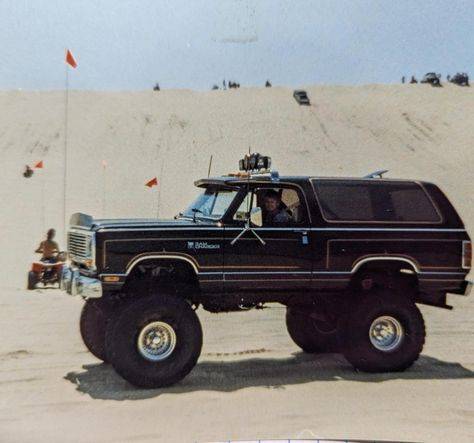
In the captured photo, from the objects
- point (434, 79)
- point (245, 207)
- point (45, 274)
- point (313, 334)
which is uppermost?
point (434, 79)

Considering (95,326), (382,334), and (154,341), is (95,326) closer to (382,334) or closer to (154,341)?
(154,341)

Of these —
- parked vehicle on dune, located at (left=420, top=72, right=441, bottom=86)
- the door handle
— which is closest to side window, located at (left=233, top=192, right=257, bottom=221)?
the door handle

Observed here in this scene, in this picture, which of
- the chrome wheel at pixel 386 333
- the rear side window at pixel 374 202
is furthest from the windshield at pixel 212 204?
the chrome wheel at pixel 386 333

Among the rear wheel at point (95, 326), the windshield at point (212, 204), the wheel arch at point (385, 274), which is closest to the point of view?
the windshield at point (212, 204)

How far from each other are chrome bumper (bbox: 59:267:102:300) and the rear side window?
7.12 feet

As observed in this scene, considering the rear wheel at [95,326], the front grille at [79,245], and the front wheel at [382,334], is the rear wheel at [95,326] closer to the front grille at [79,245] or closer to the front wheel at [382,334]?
the front grille at [79,245]

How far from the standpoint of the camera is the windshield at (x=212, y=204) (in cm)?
675

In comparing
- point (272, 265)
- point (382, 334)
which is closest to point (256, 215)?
point (272, 265)

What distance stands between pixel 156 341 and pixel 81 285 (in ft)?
2.57

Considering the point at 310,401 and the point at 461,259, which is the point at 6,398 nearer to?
the point at 310,401

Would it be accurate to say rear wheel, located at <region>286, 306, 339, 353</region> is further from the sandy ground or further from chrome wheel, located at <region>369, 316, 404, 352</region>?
chrome wheel, located at <region>369, 316, 404, 352</region>

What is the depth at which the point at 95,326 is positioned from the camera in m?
7.13

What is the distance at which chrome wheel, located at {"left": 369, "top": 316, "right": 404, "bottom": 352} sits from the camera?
22.7ft

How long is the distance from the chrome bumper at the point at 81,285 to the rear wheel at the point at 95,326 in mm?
573
